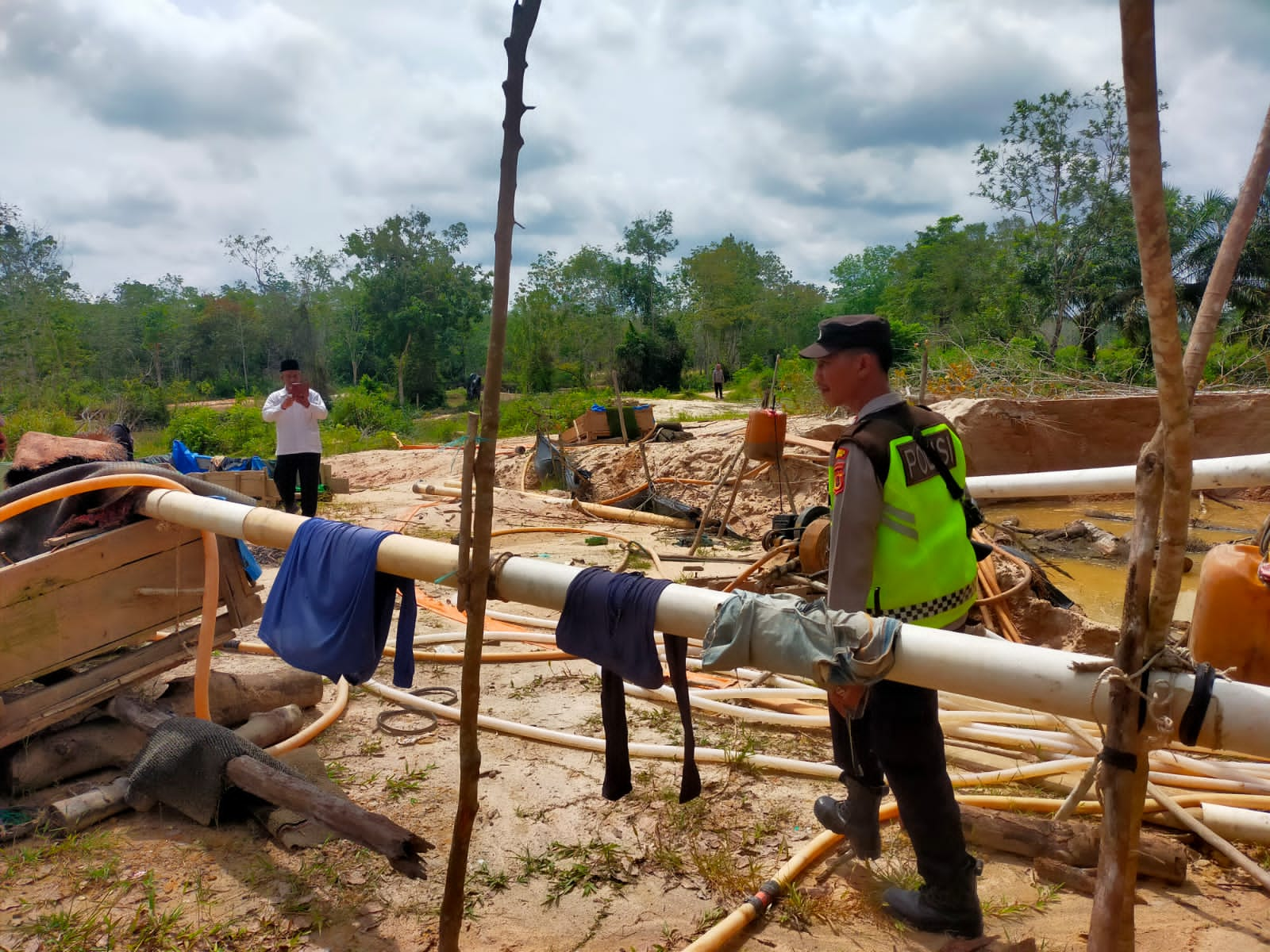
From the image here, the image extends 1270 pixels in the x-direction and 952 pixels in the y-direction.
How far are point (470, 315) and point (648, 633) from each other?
138 ft

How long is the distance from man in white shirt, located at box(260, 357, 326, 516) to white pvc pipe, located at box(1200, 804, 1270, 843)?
6853 millimetres

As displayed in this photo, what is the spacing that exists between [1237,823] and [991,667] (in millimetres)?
1898

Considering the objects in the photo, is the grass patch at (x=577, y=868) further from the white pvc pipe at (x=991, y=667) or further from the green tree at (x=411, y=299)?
the green tree at (x=411, y=299)

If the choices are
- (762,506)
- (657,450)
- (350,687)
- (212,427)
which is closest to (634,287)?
(212,427)

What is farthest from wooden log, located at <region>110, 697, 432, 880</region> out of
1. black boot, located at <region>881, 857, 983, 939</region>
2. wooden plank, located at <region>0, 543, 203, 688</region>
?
black boot, located at <region>881, 857, 983, 939</region>

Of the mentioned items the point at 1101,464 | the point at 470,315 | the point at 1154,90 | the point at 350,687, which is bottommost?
the point at 350,687

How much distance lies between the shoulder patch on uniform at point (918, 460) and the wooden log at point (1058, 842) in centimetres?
131

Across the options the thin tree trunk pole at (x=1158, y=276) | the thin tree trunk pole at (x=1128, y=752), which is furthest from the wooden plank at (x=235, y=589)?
the thin tree trunk pole at (x=1158, y=276)

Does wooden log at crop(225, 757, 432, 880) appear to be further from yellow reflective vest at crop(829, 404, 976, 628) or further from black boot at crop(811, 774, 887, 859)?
yellow reflective vest at crop(829, 404, 976, 628)

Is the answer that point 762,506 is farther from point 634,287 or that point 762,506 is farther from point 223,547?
point 634,287

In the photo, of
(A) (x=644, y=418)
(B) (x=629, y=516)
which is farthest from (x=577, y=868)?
(A) (x=644, y=418)

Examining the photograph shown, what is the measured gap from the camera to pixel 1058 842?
260 centimetres

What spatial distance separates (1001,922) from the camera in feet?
7.75

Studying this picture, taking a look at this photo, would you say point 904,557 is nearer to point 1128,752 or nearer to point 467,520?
point 1128,752
